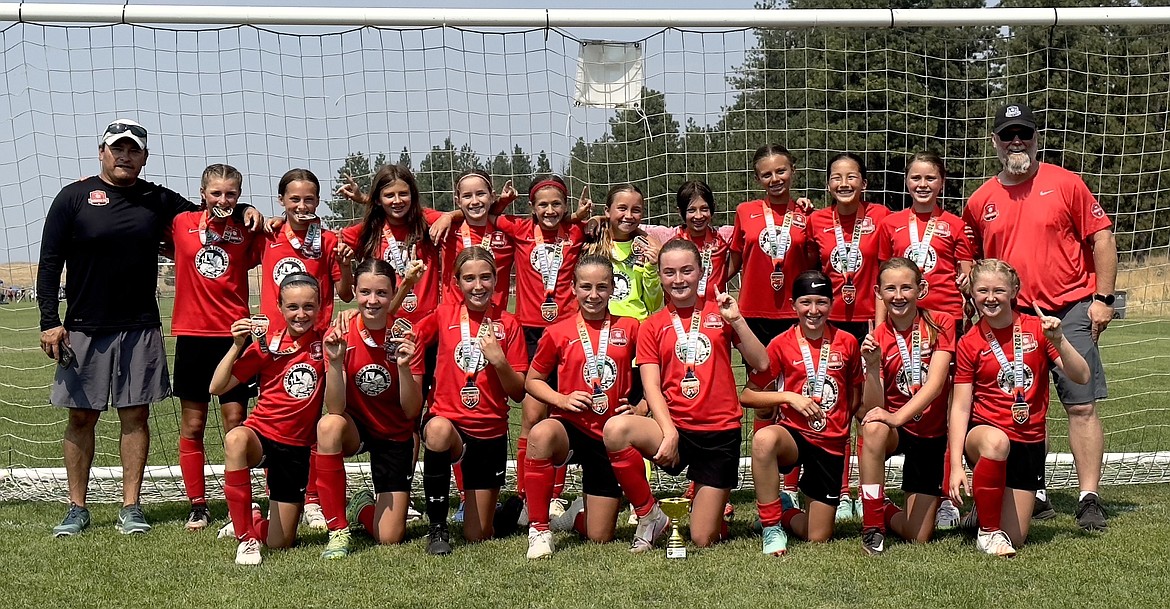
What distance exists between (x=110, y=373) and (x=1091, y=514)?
5160mm

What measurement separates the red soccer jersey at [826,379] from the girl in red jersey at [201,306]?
2815 mm

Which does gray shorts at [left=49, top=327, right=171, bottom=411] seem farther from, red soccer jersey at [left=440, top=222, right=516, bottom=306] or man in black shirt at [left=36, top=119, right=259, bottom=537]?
red soccer jersey at [left=440, top=222, right=516, bottom=306]

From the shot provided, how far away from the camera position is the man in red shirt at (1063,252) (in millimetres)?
5809

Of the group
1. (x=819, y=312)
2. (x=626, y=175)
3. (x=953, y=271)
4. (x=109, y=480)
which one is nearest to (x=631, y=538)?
(x=819, y=312)

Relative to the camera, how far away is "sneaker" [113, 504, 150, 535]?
19.1ft

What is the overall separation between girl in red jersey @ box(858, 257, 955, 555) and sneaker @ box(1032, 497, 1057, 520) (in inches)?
35.6

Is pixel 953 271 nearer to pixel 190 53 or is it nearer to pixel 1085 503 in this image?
pixel 1085 503

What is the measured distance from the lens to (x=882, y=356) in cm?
539

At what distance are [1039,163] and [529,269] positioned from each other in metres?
2.83

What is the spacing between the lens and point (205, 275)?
5.99m

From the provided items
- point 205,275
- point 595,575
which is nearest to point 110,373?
point 205,275

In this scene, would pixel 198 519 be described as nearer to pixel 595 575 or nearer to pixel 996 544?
pixel 595 575

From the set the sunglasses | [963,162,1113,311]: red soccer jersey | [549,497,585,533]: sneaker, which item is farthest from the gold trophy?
the sunglasses

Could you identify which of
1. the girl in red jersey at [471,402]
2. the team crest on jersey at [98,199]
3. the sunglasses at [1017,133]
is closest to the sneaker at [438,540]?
the girl in red jersey at [471,402]
